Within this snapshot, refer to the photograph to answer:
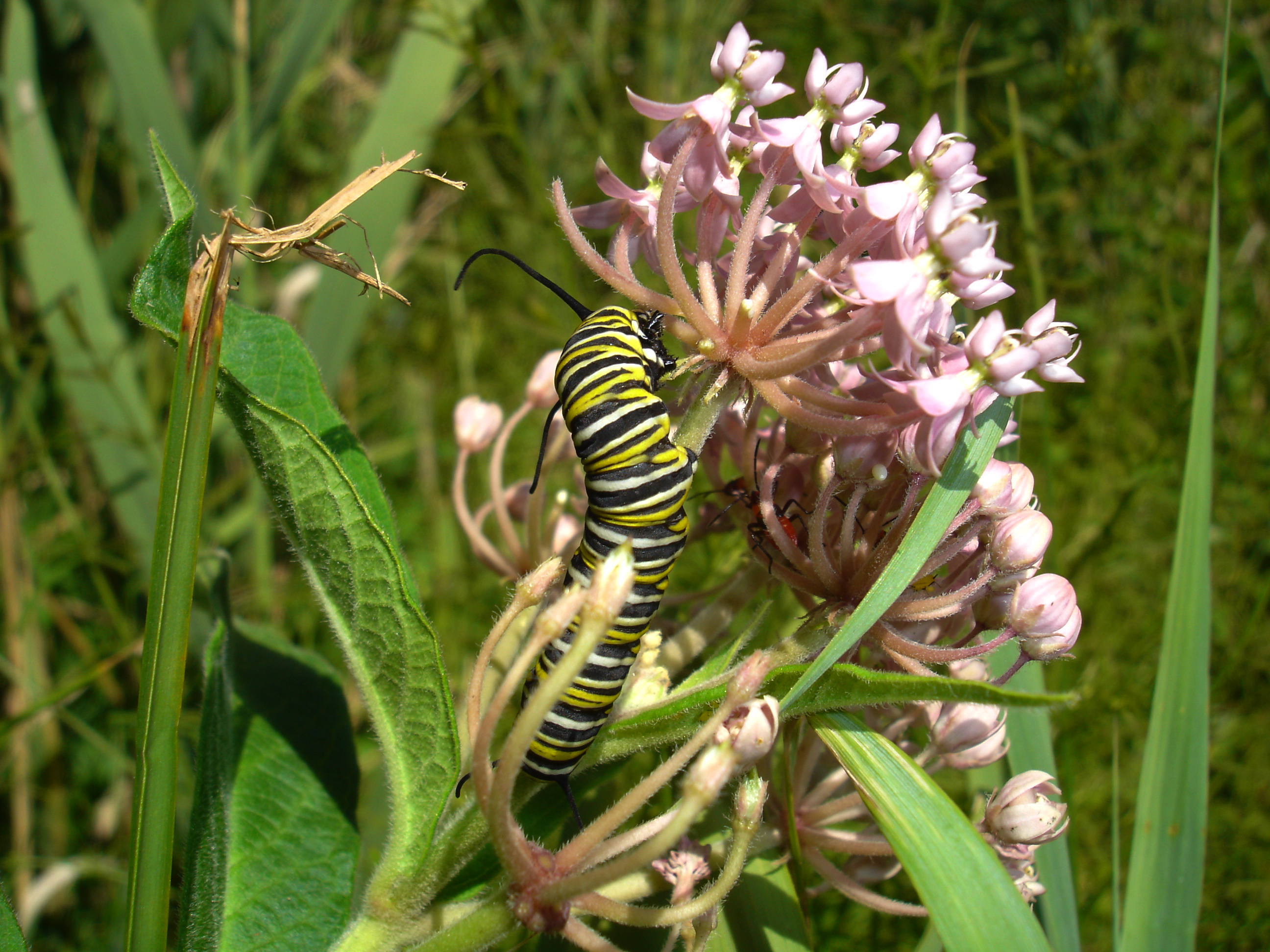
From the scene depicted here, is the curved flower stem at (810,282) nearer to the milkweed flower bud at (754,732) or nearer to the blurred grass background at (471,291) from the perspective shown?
the milkweed flower bud at (754,732)

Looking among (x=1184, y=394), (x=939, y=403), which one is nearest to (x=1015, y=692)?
(x=939, y=403)

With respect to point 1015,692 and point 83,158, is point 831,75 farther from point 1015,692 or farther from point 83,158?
point 83,158

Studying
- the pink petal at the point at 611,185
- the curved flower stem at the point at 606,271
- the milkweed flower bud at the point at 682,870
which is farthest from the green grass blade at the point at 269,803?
the pink petal at the point at 611,185

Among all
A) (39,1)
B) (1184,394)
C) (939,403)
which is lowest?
(939,403)

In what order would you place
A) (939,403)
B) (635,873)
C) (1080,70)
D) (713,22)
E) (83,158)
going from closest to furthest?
(939,403) → (635,873) → (1080,70) → (83,158) → (713,22)

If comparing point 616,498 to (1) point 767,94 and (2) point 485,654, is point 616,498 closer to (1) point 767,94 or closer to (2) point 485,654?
(2) point 485,654

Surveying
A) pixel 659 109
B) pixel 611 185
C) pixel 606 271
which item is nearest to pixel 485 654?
pixel 606 271
